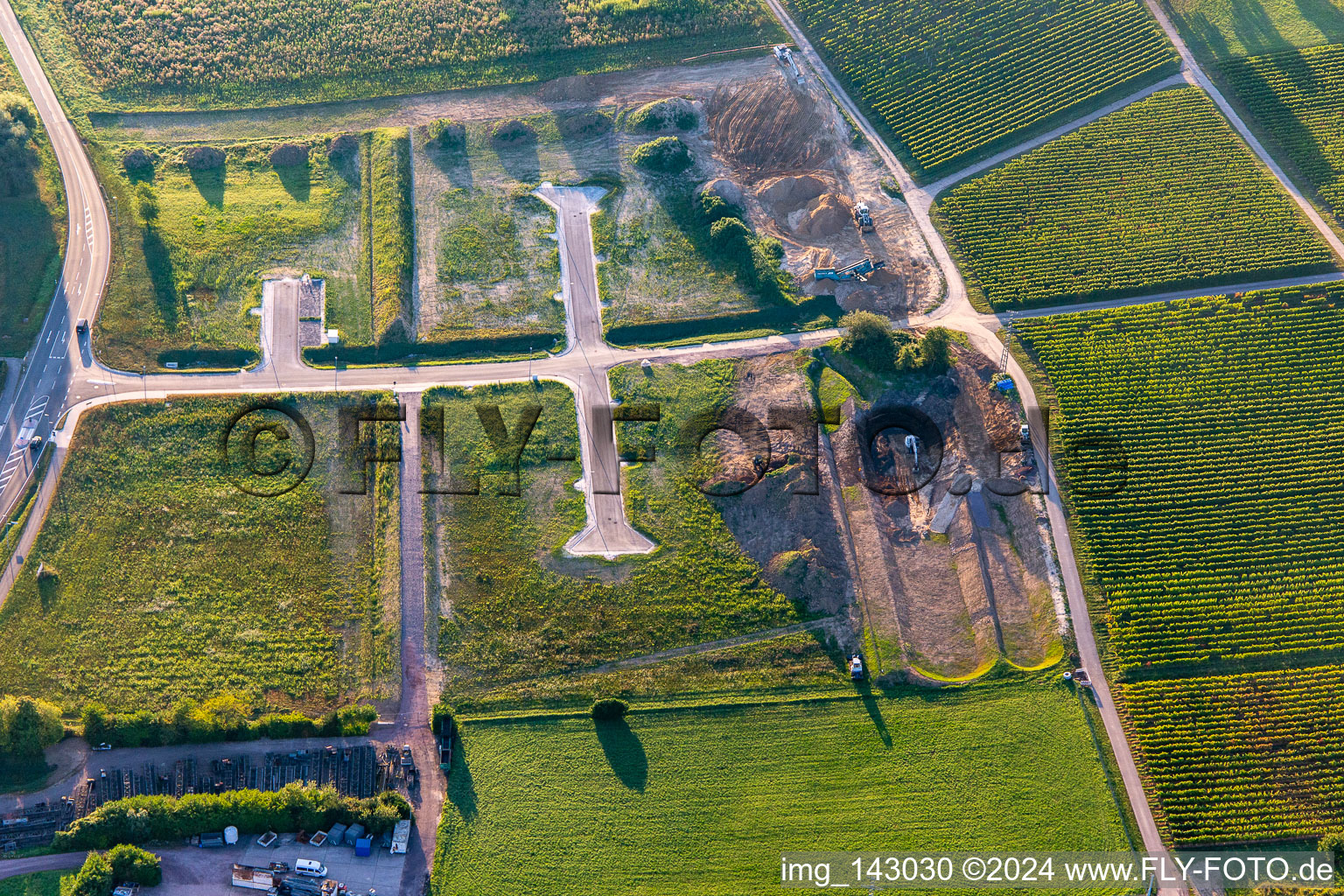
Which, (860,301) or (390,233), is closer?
(860,301)

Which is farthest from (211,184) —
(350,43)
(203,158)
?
(350,43)

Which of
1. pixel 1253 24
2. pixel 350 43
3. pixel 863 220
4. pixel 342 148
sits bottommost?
pixel 863 220

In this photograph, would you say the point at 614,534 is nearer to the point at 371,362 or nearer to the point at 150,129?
the point at 371,362

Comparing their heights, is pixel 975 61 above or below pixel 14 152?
above

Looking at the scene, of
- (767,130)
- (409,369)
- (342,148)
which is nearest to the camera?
(409,369)

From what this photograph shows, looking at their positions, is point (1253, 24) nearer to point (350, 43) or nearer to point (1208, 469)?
point (1208, 469)

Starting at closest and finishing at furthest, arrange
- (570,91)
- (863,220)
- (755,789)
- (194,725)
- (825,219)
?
(194,725)
(755,789)
(825,219)
(863,220)
(570,91)

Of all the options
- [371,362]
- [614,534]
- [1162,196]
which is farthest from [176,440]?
[1162,196]
